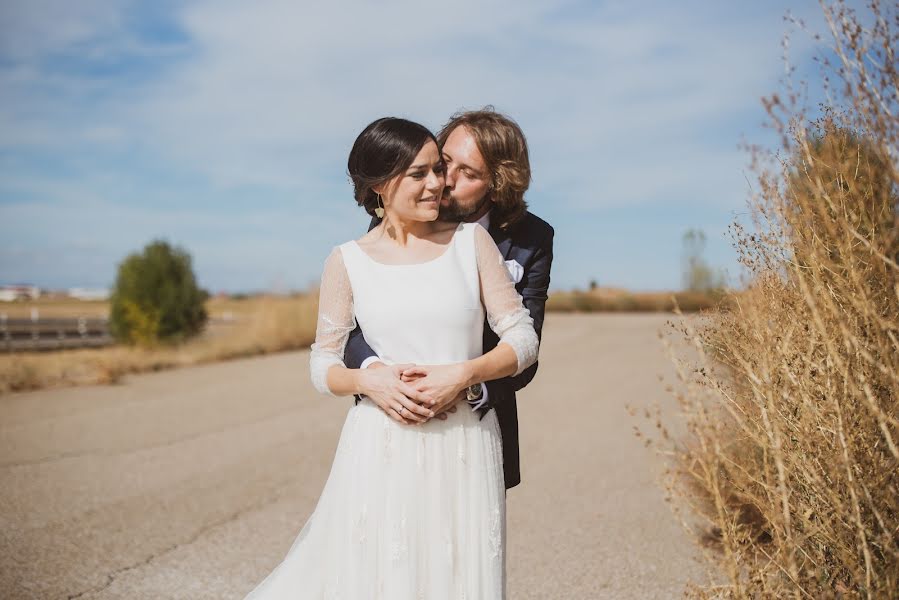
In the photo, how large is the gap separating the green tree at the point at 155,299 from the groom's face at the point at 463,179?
1504 centimetres

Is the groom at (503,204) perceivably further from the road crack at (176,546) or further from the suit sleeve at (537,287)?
the road crack at (176,546)

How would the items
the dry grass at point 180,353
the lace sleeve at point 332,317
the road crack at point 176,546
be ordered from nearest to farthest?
the lace sleeve at point 332,317 < the road crack at point 176,546 < the dry grass at point 180,353

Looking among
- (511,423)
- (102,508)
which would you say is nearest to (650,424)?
(102,508)

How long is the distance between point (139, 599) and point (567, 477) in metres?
4.20

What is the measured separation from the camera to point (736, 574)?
2.33 m

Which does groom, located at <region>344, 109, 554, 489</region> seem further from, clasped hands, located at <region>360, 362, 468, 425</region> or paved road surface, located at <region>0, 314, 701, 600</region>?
paved road surface, located at <region>0, 314, 701, 600</region>

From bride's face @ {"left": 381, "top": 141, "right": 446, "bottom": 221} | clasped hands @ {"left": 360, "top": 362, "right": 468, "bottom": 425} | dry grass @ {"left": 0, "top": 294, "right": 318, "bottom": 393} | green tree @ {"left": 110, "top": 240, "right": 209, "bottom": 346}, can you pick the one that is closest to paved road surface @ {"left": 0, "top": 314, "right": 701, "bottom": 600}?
dry grass @ {"left": 0, "top": 294, "right": 318, "bottom": 393}

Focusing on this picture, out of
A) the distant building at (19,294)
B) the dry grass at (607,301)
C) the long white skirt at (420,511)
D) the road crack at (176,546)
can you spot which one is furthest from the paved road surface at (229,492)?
the distant building at (19,294)

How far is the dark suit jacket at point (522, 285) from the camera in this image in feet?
9.53

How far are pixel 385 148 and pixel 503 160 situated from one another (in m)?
0.52

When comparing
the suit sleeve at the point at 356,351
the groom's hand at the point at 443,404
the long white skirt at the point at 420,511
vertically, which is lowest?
the long white skirt at the point at 420,511

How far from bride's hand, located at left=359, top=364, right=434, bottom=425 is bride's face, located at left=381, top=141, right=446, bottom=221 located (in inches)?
20.6

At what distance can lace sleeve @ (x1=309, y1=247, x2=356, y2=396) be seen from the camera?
274 centimetres

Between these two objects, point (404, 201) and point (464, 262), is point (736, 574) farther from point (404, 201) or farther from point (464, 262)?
point (404, 201)
